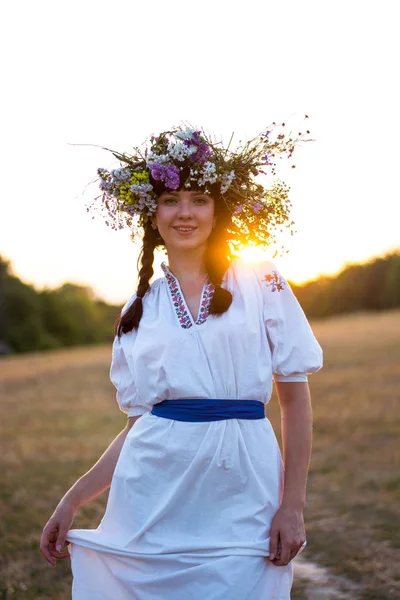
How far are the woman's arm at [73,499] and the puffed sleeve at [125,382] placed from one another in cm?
4

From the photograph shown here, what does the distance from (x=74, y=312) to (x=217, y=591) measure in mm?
63116

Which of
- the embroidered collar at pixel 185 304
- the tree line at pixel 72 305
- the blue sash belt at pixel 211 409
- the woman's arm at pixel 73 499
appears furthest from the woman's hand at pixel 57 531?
the tree line at pixel 72 305

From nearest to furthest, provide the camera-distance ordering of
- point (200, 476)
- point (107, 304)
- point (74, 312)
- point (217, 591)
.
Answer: point (217, 591), point (200, 476), point (74, 312), point (107, 304)

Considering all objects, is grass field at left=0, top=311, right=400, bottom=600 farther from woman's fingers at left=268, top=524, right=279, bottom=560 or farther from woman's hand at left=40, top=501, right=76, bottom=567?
woman's fingers at left=268, top=524, right=279, bottom=560

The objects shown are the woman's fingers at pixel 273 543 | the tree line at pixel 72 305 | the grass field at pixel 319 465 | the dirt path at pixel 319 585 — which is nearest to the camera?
the woman's fingers at pixel 273 543

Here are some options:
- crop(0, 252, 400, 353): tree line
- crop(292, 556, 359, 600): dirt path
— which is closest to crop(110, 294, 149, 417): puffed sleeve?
crop(292, 556, 359, 600): dirt path

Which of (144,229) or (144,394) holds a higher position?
(144,229)

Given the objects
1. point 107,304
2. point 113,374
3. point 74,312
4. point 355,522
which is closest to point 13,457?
point 355,522

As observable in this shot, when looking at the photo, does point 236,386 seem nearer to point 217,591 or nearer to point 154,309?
point 154,309

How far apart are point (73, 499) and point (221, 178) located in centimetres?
125

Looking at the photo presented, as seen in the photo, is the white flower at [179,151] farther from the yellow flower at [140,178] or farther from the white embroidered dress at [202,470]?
the white embroidered dress at [202,470]

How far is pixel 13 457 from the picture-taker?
1050cm

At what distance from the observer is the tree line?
51125 millimetres

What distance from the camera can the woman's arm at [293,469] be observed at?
2.57 meters
